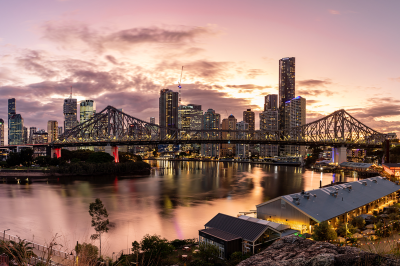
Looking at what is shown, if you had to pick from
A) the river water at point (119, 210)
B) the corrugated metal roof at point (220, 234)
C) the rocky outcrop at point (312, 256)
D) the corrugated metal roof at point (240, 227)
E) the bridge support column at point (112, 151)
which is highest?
the rocky outcrop at point (312, 256)

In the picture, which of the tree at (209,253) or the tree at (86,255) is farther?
the tree at (209,253)

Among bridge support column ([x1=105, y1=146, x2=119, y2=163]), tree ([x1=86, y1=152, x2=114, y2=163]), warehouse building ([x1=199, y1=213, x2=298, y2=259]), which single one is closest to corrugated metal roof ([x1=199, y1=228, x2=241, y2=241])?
warehouse building ([x1=199, y1=213, x2=298, y2=259])

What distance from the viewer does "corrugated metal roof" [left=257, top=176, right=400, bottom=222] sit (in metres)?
21.6

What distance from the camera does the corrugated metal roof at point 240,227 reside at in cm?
1744

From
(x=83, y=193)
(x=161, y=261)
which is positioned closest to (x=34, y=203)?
(x=83, y=193)

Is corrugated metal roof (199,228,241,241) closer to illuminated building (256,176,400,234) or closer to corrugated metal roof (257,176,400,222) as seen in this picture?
illuminated building (256,176,400,234)

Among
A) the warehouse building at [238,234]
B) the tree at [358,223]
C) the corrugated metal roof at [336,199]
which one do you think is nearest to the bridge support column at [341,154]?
the corrugated metal roof at [336,199]

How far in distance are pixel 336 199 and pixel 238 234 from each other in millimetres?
11500

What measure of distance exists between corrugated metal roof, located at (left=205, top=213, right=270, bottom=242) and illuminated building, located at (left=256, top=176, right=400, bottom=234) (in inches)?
174

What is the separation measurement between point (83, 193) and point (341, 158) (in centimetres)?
8446

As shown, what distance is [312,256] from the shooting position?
4438 millimetres

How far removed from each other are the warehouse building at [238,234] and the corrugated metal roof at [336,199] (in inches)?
113

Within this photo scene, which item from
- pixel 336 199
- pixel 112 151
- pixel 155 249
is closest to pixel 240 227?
pixel 155 249

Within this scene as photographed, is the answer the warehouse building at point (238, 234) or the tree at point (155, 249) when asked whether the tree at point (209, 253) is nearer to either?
the warehouse building at point (238, 234)
